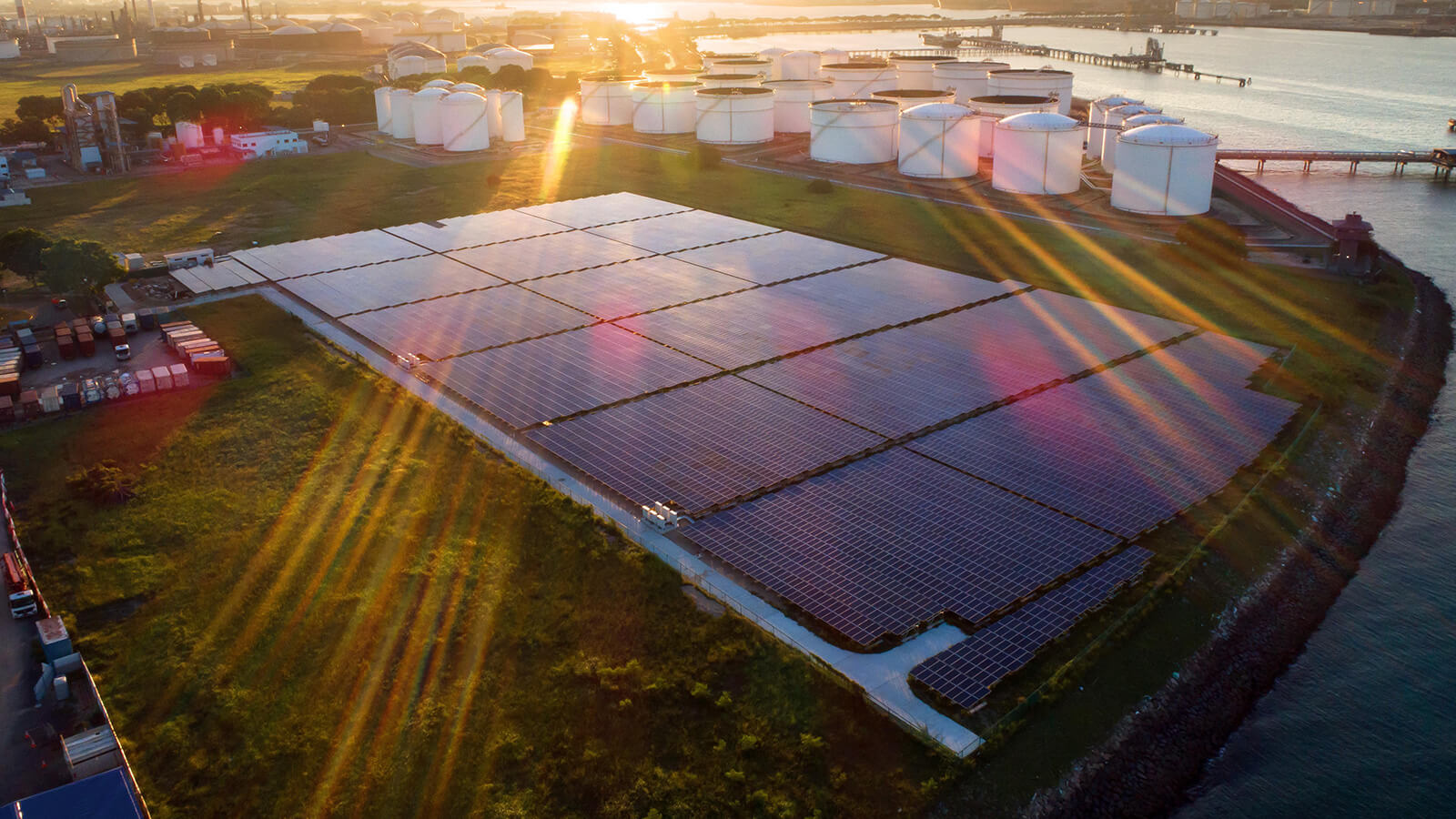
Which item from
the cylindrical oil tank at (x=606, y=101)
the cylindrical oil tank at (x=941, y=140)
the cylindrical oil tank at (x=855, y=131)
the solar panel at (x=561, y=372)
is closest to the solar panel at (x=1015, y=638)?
the solar panel at (x=561, y=372)

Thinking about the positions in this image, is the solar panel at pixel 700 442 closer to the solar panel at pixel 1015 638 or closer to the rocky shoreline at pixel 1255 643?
the solar panel at pixel 1015 638

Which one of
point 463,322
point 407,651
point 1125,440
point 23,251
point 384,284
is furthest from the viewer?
point 384,284

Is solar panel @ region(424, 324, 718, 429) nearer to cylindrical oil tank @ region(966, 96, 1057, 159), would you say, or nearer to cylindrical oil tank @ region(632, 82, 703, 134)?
cylindrical oil tank @ region(966, 96, 1057, 159)

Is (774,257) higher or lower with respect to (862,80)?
lower

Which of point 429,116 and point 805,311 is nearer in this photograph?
point 805,311

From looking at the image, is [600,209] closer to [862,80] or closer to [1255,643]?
[862,80]

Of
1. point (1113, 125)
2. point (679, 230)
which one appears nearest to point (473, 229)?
point (679, 230)

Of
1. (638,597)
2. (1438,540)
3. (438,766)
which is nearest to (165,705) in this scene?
(438,766)
